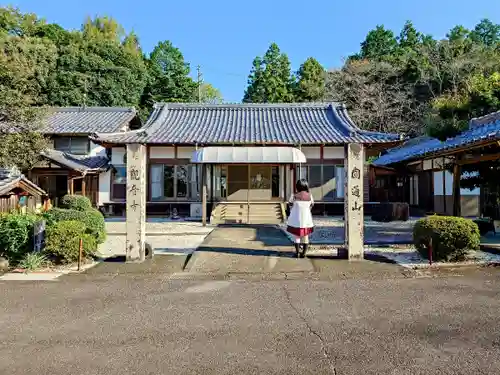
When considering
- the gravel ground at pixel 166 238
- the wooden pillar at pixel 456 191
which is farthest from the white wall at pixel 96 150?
the wooden pillar at pixel 456 191

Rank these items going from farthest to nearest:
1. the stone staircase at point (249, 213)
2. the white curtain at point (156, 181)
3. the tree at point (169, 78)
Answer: the tree at point (169, 78) < the white curtain at point (156, 181) < the stone staircase at point (249, 213)

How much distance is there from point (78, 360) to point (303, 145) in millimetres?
15026

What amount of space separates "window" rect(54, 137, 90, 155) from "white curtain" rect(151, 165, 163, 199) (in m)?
5.06

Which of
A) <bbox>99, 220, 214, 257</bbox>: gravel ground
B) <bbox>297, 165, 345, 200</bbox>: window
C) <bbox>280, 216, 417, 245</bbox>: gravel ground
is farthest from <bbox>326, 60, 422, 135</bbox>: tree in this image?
<bbox>99, 220, 214, 257</bbox>: gravel ground

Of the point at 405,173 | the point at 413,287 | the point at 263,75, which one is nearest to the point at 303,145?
the point at 405,173

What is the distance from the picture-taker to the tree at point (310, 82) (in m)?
33.6

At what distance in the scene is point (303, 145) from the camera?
17.5m

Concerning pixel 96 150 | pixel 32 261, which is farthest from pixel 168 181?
pixel 32 261

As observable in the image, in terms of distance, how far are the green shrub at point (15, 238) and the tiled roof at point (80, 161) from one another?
9.71 m

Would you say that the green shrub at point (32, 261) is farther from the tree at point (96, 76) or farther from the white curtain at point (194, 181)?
the tree at point (96, 76)

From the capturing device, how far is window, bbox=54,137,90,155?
68.4 ft

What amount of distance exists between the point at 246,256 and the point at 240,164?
8858mm

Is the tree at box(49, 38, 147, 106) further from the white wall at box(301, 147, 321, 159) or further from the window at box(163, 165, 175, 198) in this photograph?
the white wall at box(301, 147, 321, 159)

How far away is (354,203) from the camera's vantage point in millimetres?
7859
